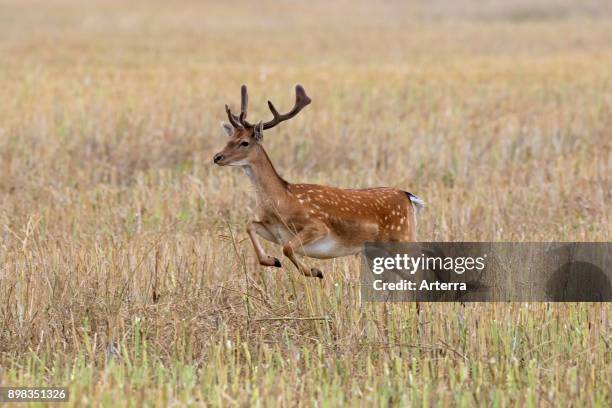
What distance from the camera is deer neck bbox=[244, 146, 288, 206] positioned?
680cm

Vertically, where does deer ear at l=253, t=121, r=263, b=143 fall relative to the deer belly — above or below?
above

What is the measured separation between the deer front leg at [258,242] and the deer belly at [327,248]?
0.24 meters

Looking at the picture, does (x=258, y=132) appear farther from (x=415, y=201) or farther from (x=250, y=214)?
(x=250, y=214)

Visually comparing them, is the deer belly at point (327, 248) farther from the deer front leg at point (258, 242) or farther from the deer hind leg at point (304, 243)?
the deer front leg at point (258, 242)

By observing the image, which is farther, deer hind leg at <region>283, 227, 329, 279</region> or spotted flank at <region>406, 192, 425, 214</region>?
spotted flank at <region>406, 192, 425, 214</region>

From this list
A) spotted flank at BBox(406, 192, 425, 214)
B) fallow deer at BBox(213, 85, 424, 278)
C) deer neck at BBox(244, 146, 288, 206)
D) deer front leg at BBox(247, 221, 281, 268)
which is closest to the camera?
deer front leg at BBox(247, 221, 281, 268)

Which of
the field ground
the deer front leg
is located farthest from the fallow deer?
the field ground

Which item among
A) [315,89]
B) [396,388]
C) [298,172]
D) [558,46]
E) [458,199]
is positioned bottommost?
[396,388]

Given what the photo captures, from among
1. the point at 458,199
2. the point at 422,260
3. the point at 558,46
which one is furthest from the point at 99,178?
the point at 558,46

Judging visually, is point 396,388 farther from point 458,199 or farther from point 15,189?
point 15,189

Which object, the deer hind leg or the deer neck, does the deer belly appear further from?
the deer neck

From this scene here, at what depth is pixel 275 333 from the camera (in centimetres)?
636

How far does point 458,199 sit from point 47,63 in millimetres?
15468

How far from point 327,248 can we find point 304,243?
255mm
